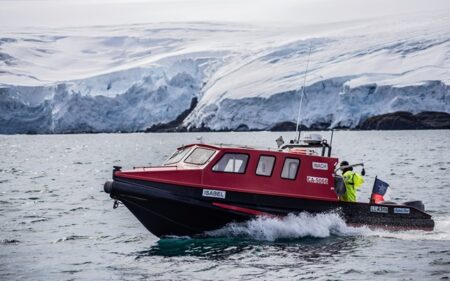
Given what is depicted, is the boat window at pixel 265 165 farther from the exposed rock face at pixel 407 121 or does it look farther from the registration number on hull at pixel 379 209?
the exposed rock face at pixel 407 121

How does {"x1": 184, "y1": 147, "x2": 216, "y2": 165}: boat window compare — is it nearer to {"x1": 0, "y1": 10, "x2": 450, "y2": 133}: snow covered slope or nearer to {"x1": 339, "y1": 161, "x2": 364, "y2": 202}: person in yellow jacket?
{"x1": 339, "y1": 161, "x2": 364, "y2": 202}: person in yellow jacket

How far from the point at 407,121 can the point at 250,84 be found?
76.9 feet

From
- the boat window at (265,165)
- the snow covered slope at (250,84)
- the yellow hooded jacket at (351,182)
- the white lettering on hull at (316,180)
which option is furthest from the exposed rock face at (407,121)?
the boat window at (265,165)

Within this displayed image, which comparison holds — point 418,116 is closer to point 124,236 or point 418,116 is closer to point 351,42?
point 351,42

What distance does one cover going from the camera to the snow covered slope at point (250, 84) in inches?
3460

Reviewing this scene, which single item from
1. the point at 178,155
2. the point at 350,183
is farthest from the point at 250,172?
the point at 350,183

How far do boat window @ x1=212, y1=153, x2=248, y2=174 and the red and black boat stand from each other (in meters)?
0.02

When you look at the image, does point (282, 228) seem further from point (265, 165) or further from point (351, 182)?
point (351, 182)

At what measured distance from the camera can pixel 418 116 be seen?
8938 cm

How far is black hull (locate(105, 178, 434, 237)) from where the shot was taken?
54.0 ft

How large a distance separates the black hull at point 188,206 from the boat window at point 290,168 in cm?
52

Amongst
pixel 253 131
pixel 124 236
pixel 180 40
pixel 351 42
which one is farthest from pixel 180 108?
pixel 124 236

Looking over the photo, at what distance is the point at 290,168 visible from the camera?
17125 millimetres

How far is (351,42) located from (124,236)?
99337mm
